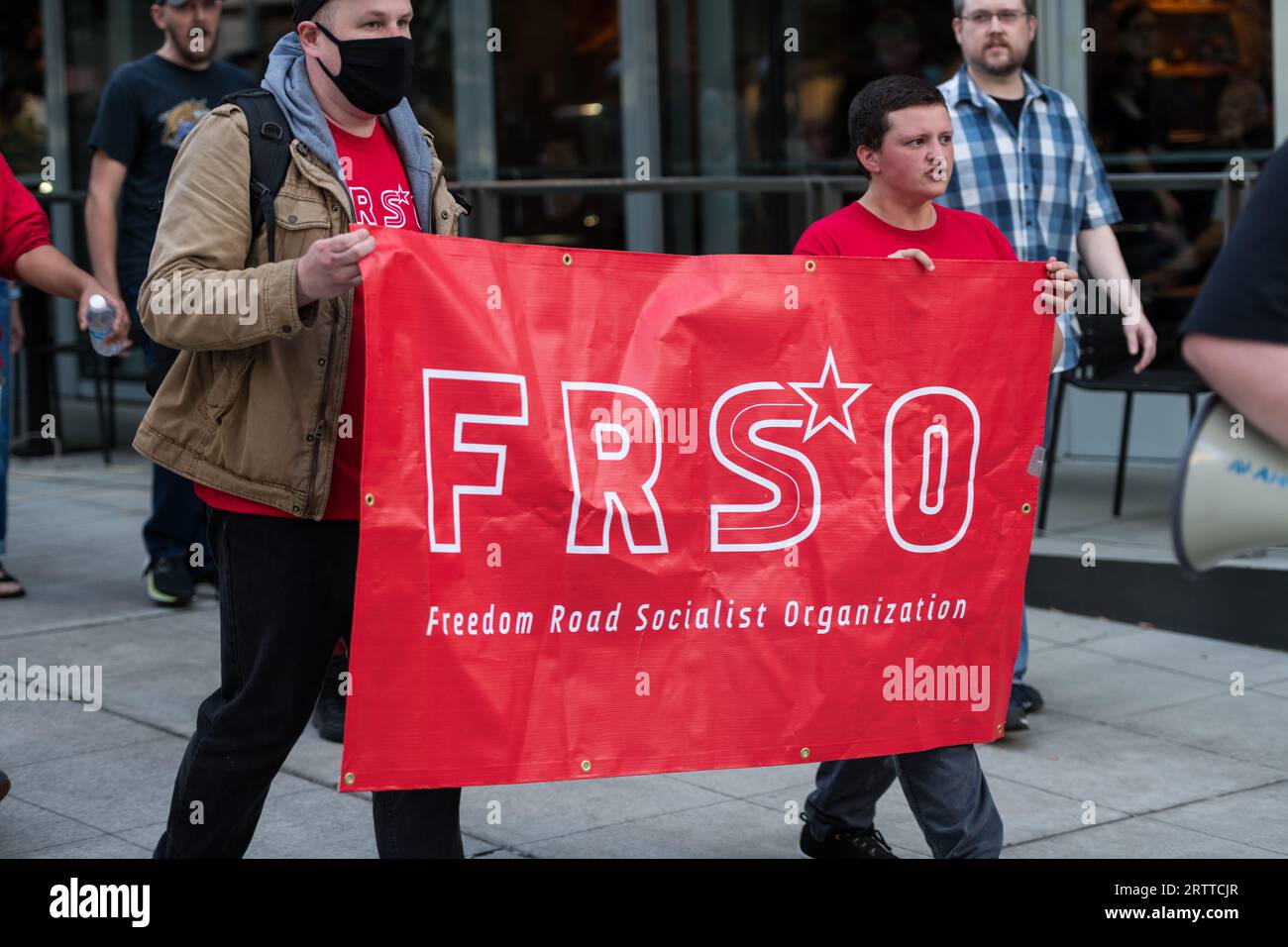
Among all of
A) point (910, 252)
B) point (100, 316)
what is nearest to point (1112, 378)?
point (910, 252)

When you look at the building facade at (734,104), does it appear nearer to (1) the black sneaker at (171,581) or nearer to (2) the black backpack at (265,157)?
(1) the black sneaker at (171,581)

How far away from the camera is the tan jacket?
3.40 metres

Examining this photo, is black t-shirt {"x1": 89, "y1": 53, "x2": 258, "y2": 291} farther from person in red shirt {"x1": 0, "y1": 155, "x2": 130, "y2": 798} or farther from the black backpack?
the black backpack

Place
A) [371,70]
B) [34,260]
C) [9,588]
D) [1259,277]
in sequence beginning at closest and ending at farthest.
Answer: [1259,277] < [371,70] < [34,260] < [9,588]

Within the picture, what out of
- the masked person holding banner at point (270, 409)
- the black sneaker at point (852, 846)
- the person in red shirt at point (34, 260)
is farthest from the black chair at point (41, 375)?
the masked person holding banner at point (270, 409)

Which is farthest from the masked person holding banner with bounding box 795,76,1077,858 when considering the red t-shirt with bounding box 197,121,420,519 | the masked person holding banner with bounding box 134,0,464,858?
the masked person holding banner with bounding box 134,0,464,858

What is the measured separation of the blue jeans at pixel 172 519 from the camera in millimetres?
7176

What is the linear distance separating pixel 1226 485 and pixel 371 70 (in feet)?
6.26

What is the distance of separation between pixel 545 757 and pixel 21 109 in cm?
1351

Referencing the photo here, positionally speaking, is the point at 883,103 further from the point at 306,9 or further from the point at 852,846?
the point at 852,846

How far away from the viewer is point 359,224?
11.8 feet
